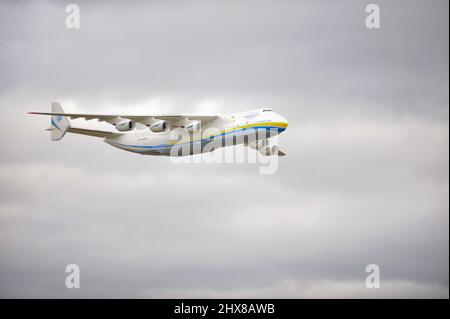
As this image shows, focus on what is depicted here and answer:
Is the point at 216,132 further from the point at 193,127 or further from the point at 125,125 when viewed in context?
the point at 125,125

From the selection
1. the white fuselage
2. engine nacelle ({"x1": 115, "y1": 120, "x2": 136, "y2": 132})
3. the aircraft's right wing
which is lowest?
the white fuselage

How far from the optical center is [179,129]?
47906 mm

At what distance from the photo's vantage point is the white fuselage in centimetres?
4581

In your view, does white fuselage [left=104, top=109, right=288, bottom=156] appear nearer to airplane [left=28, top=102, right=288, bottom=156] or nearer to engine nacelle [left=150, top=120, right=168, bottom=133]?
airplane [left=28, top=102, right=288, bottom=156]

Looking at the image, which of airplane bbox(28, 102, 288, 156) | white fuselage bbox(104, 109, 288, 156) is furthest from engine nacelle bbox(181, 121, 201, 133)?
white fuselage bbox(104, 109, 288, 156)

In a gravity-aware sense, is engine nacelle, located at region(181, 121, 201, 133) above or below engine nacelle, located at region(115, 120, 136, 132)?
below

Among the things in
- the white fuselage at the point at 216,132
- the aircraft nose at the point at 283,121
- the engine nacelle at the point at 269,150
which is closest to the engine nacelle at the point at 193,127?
the white fuselage at the point at 216,132

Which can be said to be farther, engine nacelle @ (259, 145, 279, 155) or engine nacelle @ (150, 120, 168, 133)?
engine nacelle @ (259, 145, 279, 155)

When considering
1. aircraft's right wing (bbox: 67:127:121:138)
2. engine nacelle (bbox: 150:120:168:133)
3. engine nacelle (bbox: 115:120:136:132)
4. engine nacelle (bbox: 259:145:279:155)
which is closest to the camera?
engine nacelle (bbox: 150:120:168:133)

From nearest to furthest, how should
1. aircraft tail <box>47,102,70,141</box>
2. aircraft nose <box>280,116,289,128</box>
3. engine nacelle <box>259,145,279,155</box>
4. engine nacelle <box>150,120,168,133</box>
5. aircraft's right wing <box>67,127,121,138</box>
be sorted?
aircraft nose <box>280,116,289,128</box>, engine nacelle <box>150,120,168,133</box>, aircraft tail <box>47,102,70,141</box>, aircraft's right wing <box>67,127,121,138</box>, engine nacelle <box>259,145,279,155</box>

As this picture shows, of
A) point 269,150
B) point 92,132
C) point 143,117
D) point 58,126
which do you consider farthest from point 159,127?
point 269,150
